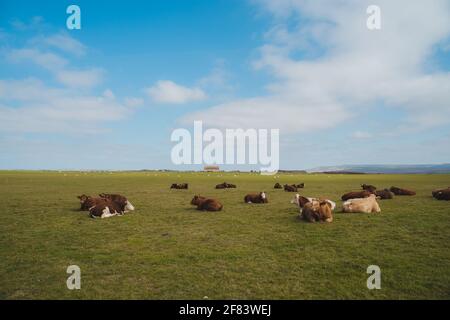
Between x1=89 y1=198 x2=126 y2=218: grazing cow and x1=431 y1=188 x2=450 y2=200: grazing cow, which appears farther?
x1=431 y1=188 x2=450 y2=200: grazing cow

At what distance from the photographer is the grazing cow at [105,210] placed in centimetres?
1436

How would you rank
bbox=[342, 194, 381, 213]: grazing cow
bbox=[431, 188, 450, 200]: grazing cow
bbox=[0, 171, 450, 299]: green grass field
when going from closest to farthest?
bbox=[0, 171, 450, 299]: green grass field < bbox=[342, 194, 381, 213]: grazing cow < bbox=[431, 188, 450, 200]: grazing cow

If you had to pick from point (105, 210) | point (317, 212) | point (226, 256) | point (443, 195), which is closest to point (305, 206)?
point (317, 212)

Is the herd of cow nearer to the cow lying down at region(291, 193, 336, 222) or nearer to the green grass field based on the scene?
the cow lying down at region(291, 193, 336, 222)

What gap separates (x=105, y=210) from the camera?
14.5 metres

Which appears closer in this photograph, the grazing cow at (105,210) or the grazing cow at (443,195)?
the grazing cow at (105,210)

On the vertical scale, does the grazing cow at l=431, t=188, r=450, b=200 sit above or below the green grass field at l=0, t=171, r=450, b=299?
above

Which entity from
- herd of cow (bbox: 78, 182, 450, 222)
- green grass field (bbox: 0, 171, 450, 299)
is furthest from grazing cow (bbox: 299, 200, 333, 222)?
green grass field (bbox: 0, 171, 450, 299)

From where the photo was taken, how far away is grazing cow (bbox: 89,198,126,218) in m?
14.4

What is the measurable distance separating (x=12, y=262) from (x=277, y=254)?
264 inches

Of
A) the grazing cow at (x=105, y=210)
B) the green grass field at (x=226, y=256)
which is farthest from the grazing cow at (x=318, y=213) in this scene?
the grazing cow at (x=105, y=210)

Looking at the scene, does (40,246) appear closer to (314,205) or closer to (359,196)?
(314,205)

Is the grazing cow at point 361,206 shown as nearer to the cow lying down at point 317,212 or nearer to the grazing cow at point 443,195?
the cow lying down at point 317,212
